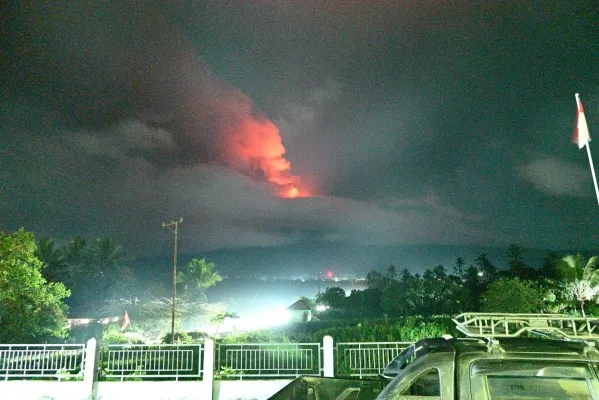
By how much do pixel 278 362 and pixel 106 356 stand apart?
190 inches

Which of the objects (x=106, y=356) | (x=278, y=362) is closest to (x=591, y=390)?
(x=278, y=362)

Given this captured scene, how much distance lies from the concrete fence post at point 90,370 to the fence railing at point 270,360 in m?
3.23

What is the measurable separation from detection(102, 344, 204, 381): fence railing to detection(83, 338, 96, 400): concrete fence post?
436mm

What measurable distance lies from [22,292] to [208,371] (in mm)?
10952

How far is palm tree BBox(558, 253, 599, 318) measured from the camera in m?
25.1

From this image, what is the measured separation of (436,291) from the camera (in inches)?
1842

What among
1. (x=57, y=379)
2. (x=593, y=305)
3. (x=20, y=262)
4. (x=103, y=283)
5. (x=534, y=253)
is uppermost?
(x=534, y=253)

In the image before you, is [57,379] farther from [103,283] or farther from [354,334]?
[103,283]

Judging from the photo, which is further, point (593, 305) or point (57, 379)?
point (593, 305)

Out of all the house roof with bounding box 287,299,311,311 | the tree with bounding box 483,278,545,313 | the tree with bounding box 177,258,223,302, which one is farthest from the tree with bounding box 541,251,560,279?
the tree with bounding box 177,258,223,302

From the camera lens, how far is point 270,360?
11898mm

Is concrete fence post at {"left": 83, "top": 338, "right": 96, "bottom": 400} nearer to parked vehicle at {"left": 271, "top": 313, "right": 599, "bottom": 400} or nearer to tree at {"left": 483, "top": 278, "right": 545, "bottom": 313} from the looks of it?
parked vehicle at {"left": 271, "top": 313, "right": 599, "bottom": 400}

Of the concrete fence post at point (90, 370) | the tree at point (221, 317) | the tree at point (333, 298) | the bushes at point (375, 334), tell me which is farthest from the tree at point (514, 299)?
the tree at point (333, 298)

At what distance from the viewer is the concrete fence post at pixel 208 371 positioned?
36.4 feet
